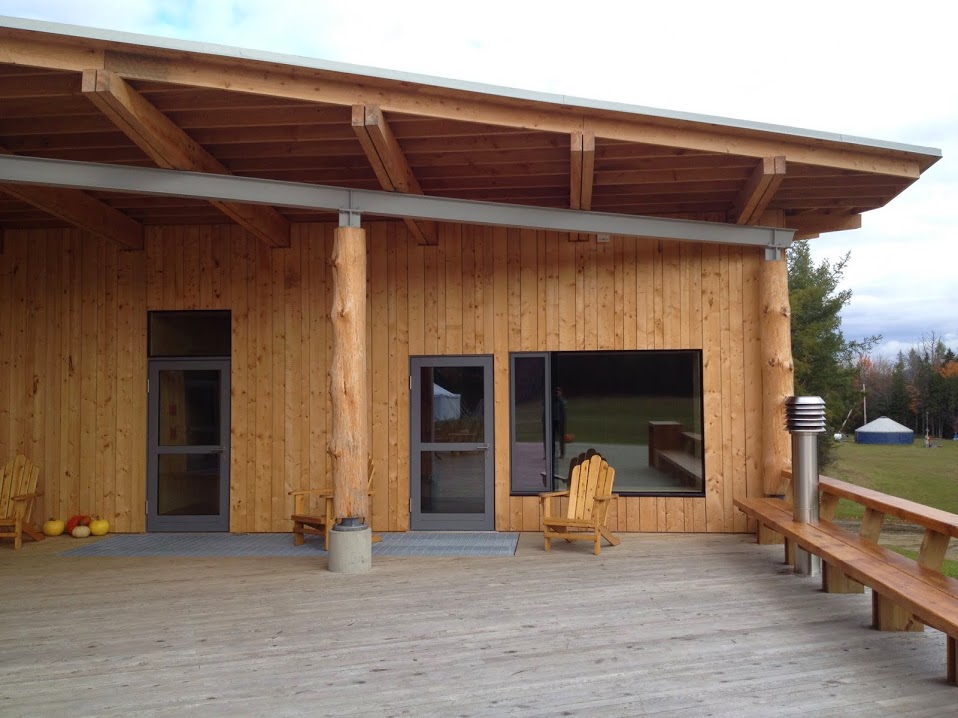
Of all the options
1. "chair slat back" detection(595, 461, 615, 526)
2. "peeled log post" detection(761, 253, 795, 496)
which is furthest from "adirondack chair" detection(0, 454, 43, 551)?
"peeled log post" detection(761, 253, 795, 496)

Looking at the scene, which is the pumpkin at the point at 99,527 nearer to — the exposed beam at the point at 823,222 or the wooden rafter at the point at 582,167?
the wooden rafter at the point at 582,167

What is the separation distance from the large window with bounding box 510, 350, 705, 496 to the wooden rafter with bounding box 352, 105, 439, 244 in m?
2.15

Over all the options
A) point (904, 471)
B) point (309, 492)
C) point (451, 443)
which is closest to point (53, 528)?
point (309, 492)

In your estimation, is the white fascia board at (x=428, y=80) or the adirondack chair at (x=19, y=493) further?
the adirondack chair at (x=19, y=493)

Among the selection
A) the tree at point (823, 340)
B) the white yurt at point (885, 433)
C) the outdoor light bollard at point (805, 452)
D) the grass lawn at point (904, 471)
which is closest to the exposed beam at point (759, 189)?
the outdoor light bollard at point (805, 452)

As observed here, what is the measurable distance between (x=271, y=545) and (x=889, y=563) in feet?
17.3

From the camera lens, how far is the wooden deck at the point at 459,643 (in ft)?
11.6

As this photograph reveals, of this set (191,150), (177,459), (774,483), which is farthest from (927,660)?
(177,459)

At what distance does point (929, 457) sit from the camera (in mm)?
28484

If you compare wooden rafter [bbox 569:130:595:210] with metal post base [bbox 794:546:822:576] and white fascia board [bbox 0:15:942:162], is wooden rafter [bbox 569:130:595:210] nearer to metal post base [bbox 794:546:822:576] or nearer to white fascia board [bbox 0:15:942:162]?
white fascia board [bbox 0:15:942:162]

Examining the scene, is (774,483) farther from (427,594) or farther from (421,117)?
(421,117)

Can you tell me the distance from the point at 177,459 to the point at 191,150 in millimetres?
3604

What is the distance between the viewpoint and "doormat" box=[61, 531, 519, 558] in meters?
7.10

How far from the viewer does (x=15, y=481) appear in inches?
311
